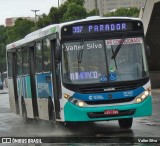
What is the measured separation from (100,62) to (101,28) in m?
0.96

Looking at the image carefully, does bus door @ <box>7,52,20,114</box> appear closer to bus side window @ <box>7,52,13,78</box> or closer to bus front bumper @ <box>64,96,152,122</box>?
bus side window @ <box>7,52,13,78</box>

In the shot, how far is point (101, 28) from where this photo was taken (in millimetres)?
13984

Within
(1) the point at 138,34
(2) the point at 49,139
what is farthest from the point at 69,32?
(2) the point at 49,139

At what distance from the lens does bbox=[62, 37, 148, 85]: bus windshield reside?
13578mm

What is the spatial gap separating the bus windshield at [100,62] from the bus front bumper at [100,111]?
67cm

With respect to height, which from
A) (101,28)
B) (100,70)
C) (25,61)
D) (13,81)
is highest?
(101,28)

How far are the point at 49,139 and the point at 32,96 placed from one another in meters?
4.54

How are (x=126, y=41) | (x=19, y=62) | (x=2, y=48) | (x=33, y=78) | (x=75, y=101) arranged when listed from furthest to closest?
(x=2, y=48) < (x=19, y=62) < (x=33, y=78) < (x=126, y=41) < (x=75, y=101)

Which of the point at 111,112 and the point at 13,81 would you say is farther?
the point at 13,81

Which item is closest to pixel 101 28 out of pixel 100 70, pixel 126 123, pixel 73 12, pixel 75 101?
pixel 100 70

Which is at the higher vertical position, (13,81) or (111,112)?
(111,112)

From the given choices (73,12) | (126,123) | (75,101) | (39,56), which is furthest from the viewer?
(73,12)

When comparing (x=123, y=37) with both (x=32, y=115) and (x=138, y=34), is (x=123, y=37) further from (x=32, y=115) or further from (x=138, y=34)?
(x=32, y=115)

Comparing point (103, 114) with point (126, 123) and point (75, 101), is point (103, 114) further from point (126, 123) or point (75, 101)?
point (126, 123)
